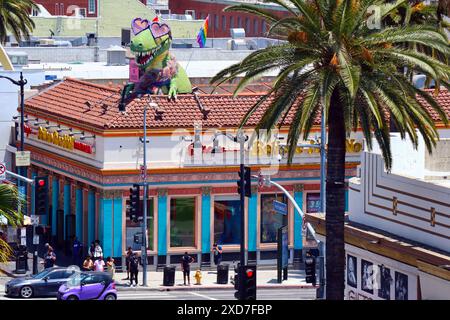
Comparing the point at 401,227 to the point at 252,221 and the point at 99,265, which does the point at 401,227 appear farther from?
the point at 252,221

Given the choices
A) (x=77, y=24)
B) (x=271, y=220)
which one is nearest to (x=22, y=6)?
(x=271, y=220)

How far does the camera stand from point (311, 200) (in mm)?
75125

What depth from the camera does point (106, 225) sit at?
72.5 metres

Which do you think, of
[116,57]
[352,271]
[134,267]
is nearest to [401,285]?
[352,271]

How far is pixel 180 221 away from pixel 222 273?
511 centimetres

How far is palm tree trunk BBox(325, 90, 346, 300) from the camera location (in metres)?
38.7

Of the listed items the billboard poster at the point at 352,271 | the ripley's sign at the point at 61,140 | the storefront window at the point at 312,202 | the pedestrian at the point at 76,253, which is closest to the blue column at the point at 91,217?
the pedestrian at the point at 76,253

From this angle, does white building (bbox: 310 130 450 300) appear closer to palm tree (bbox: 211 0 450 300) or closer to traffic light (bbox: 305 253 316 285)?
palm tree (bbox: 211 0 450 300)

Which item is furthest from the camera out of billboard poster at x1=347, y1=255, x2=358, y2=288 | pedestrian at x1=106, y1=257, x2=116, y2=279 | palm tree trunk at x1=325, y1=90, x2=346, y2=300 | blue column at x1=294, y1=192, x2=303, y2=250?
blue column at x1=294, y1=192, x2=303, y2=250

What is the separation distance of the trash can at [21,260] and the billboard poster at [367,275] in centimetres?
3026

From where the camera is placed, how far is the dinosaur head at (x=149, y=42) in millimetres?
79188

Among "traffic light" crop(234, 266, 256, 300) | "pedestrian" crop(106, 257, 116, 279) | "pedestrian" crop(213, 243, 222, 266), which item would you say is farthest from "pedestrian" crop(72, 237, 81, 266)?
"traffic light" crop(234, 266, 256, 300)

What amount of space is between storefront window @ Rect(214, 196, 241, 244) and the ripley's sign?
268 inches

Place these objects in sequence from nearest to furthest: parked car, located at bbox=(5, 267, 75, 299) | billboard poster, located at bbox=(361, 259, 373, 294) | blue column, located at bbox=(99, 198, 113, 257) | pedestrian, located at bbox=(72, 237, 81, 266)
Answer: billboard poster, located at bbox=(361, 259, 373, 294), parked car, located at bbox=(5, 267, 75, 299), blue column, located at bbox=(99, 198, 113, 257), pedestrian, located at bbox=(72, 237, 81, 266)
